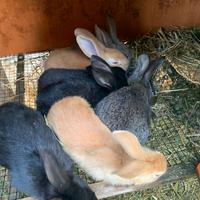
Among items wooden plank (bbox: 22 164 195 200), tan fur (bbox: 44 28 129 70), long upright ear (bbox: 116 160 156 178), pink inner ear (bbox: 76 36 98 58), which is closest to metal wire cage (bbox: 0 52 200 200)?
wooden plank (bbox: 22 164 195 200)

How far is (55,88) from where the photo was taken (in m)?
1.63

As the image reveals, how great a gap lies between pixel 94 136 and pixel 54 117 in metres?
0.18

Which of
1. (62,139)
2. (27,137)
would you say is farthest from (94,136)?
(27,137)

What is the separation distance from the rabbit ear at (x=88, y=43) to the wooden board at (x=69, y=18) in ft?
0.67

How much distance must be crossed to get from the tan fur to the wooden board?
7.5 inches

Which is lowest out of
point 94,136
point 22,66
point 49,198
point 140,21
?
point 49,198

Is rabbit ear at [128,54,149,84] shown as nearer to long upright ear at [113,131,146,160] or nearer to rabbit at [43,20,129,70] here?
rabbit at [43,20,129,70]

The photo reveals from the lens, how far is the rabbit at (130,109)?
1455 mm

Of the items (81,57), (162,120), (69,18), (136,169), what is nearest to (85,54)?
(81,57)

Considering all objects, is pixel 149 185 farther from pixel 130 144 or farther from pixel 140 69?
pixel 140 69

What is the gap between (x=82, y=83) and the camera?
1.66m

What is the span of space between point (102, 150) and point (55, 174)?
0.63 feet

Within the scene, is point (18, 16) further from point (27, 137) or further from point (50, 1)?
point (27, 137)

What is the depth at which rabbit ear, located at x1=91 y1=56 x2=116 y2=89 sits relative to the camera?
1.62m
